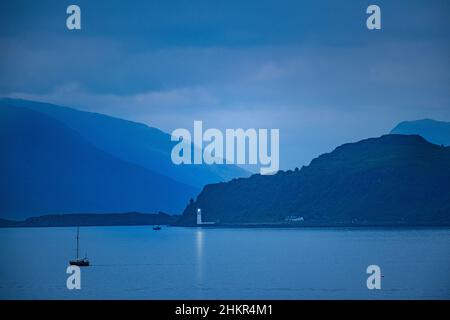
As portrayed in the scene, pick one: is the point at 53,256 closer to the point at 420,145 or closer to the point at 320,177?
the point at 320,177

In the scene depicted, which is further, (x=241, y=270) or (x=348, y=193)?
(x=348, y=193)

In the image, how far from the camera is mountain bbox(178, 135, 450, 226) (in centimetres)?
2120

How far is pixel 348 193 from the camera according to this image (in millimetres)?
23000

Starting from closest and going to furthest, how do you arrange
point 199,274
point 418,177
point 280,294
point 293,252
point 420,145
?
1. point 280,294
2. point 420,145
3. point 199,274
4. point 418,177
5. point 293,252

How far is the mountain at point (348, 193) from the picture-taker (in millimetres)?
21203

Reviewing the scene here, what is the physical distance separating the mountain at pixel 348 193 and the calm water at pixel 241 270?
3.29ft

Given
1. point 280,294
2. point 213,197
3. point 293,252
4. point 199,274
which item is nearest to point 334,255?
point 293,252

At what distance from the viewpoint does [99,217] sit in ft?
58.6

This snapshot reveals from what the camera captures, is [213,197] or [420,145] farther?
[213,197]

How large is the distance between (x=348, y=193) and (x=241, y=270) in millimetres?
4768

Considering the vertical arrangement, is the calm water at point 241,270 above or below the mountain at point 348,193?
below

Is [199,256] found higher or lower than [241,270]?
higher

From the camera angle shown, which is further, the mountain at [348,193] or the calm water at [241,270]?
the mountain at [348,193]

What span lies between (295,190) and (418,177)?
3.76m
